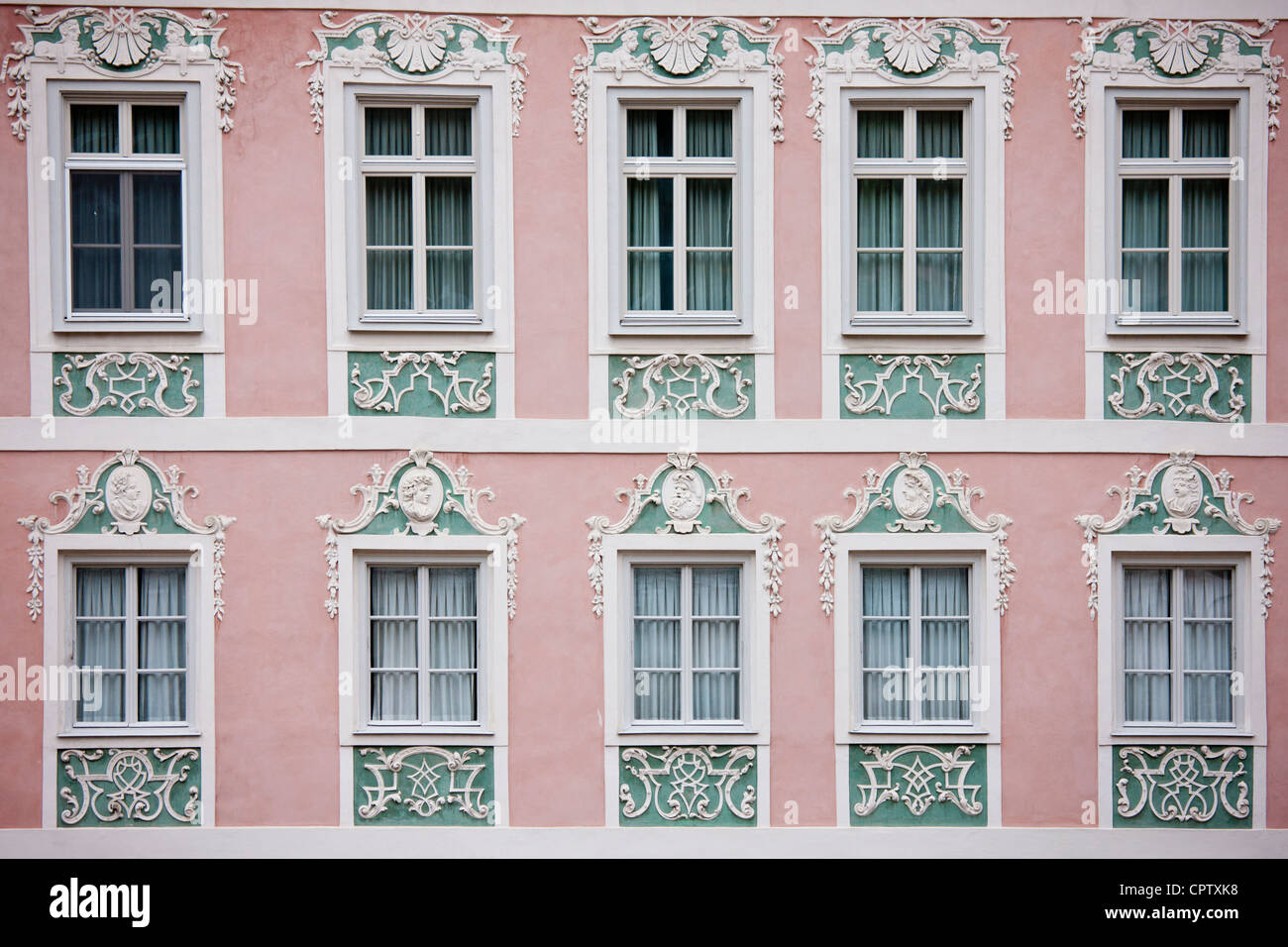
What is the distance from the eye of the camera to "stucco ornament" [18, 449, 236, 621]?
979 centimetres

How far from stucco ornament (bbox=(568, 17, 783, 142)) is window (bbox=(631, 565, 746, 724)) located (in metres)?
3.46

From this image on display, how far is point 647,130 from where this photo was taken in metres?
10.1

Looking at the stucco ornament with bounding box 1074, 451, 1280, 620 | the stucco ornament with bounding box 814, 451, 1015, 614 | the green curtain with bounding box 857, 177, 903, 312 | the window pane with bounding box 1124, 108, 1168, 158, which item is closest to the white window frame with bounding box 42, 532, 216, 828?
the stucco ornament with bounding box 814, 451, 1015, 614

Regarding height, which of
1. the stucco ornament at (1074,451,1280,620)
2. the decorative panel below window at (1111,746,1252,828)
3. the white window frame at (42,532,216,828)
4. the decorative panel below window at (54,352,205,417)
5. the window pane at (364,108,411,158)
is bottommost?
the decorative panel below window at (1111,746,1252,828)

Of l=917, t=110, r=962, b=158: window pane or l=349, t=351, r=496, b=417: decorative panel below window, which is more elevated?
l=917, t=110, r=962, b=158: window pane

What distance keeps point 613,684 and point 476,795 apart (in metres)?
1.34

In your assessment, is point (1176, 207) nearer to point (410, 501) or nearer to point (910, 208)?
point (910, 208)

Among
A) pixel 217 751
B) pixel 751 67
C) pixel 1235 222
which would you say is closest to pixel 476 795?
pixel 217 751

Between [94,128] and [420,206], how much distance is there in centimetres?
259

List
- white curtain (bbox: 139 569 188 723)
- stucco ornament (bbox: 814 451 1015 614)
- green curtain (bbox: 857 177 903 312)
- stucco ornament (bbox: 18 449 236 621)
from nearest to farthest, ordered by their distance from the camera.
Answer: stucco ornament (bbox: 18 449 236 621) < stucco ornament (bbox: 814 451 1015 614) < white curtain (bbox: 139 569 188 723) < green curtain (bbox: 857 177 903 312)

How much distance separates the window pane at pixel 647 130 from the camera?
10133 millimetres

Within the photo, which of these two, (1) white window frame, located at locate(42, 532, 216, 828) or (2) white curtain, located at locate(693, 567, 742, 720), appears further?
(2) white curtain, located at locate(693, 567, 742, 720)

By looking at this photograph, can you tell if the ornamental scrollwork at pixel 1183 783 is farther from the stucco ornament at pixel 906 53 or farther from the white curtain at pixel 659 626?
the stucco ornament at pixel 906 53

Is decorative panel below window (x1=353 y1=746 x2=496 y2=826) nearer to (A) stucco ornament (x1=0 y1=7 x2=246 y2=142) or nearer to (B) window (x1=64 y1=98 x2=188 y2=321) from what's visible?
(B) window (x1=64 y1=98 x2=188 y2=321)
